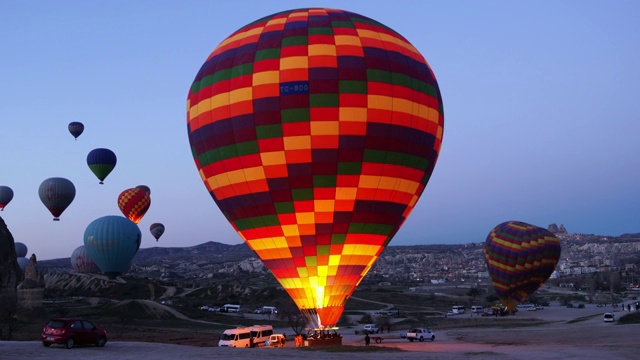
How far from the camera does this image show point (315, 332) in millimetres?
27703

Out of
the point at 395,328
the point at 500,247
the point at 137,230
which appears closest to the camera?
the point at 395,328

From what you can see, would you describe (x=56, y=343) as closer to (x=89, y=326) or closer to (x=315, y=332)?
(x=89, y=326)

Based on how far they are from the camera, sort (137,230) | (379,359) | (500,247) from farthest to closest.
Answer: (137,230) < (500,247) < (379,359)

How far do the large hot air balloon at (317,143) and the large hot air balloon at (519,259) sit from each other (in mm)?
43152

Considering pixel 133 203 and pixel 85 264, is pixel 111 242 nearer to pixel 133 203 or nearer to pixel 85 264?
pixel 133 203

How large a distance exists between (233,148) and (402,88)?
7.75m

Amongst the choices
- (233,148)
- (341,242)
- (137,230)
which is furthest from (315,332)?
(137,230)

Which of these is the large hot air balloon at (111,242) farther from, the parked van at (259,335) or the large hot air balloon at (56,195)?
the parked van at (259,335)

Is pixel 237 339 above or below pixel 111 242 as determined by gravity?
below

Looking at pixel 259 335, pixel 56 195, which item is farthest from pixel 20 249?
pixel 259 335

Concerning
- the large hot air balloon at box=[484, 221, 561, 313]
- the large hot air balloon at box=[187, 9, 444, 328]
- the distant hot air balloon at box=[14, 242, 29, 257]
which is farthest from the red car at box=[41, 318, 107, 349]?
the distant hot air balloon at box=[14, 242, 29, 257]

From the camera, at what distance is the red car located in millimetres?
22828

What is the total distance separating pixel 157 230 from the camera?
138 meters

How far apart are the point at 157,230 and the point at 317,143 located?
11685 cm
